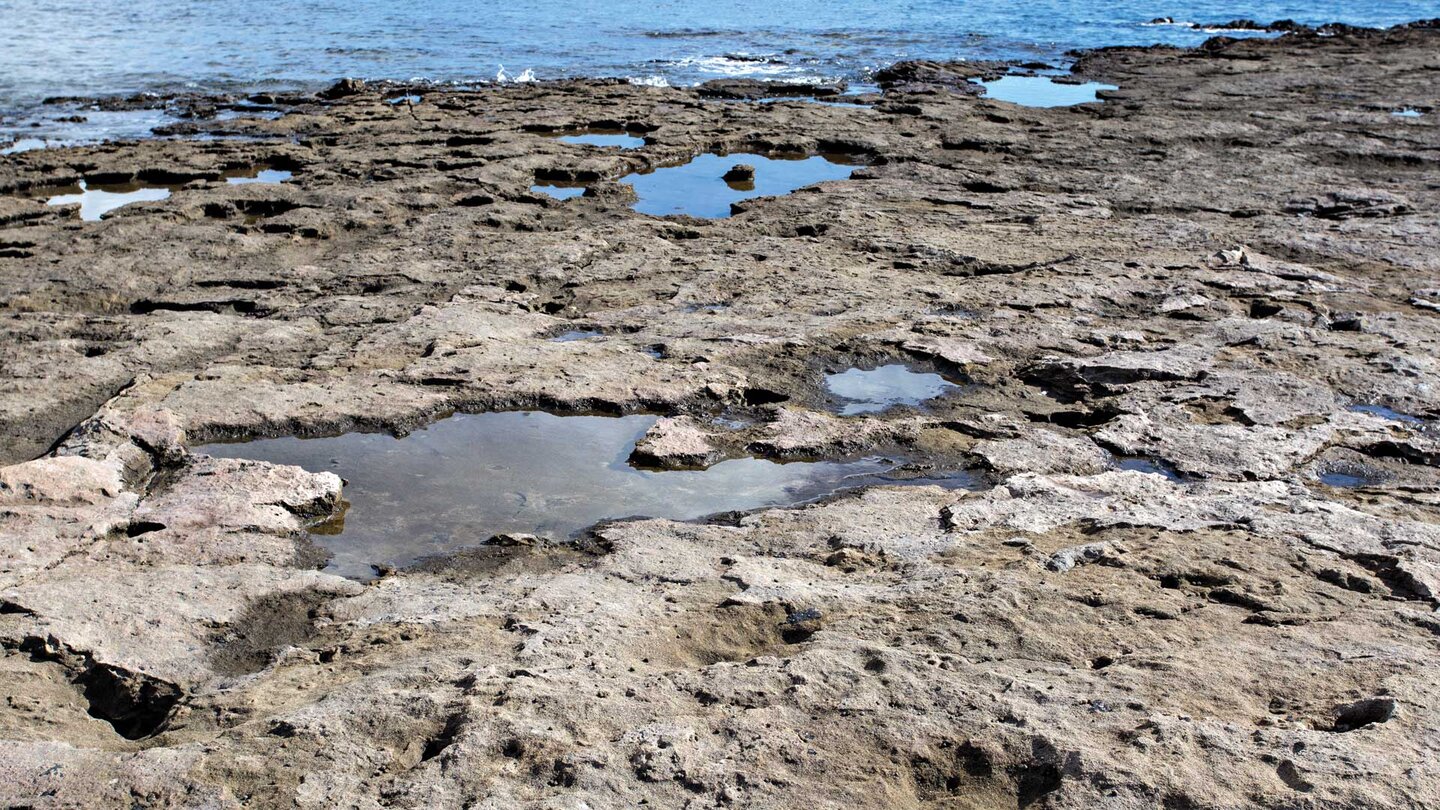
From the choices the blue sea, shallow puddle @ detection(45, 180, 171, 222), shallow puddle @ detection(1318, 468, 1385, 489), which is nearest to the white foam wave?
the blue sea

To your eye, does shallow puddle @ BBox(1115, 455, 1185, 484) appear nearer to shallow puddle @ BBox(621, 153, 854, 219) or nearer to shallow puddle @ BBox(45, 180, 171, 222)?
shallow puddle @ BBox(621, 153, 854, 219)

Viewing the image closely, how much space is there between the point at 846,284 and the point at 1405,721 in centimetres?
418

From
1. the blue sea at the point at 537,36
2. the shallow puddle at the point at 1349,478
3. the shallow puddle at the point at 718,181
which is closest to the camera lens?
the shallow puddle at the point at 1349,478

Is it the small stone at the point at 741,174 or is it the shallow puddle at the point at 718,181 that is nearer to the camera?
the shallow puddle at the point at 718,181

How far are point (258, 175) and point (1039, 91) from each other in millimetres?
9373

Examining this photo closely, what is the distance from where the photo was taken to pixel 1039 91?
14391 mm

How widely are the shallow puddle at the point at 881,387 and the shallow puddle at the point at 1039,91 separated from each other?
330 inches

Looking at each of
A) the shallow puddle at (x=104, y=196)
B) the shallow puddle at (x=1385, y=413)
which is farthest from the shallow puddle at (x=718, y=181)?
the shallow puddle at (x=1385, y=413)

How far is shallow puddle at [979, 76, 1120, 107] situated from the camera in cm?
1350

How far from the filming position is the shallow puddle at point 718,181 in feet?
27.9

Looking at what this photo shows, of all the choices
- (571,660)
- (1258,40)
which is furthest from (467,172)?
(1258,40)

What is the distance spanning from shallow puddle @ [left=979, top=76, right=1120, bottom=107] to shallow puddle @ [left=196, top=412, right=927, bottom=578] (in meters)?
9.51

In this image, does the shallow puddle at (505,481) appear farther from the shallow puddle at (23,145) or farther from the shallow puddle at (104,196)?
the shallow puddle at (23,145)

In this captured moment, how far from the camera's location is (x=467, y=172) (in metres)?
8.89
